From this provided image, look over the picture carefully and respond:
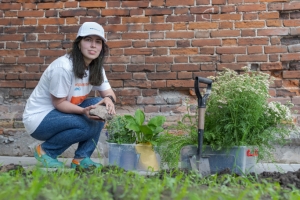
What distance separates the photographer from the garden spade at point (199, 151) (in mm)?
3000

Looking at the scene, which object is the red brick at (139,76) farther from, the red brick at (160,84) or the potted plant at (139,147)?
the potted plant at (139,147)

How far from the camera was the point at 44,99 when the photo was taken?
352cm

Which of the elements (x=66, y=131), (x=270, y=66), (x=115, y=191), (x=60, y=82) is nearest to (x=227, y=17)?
(x=270, y=66)

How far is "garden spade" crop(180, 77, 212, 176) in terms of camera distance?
300 centimetres

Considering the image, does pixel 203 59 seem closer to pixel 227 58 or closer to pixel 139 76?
pixel 227 58

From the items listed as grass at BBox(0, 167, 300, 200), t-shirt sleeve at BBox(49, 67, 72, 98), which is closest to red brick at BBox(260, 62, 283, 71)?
t-shirt sleeve at BBox(49, 67, 72, 98)

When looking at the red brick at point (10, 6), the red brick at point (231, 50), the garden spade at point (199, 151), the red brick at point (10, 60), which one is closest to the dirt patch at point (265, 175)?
the garden spade at point (199, 151)

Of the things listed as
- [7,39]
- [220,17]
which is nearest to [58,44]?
[7,39]

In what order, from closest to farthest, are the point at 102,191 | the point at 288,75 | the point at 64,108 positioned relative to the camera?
the point at 102,191, the point at 64,108, the point at 288,75

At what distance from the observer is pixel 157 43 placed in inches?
174

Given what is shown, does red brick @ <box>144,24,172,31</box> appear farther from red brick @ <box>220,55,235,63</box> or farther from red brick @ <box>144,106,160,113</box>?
red brick @ <box>144,106,160,113</box>

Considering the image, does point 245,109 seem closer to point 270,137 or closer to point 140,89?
point 270,137

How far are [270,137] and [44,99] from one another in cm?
179

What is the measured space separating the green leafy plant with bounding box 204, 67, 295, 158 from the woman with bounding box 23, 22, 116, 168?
2.63 ft
